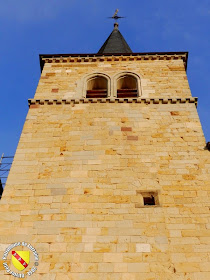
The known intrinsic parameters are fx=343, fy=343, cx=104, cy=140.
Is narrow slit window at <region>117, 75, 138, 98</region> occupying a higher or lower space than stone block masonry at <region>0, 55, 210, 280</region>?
higher

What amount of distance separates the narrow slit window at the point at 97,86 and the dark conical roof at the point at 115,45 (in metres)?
3.18

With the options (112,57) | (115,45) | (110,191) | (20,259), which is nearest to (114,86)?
(112,57)

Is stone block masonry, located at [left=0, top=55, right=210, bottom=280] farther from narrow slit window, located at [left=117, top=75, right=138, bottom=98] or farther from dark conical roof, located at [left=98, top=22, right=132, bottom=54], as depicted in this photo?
dark conical roof, located at [left=98, top=22, right=132, bottom=54]

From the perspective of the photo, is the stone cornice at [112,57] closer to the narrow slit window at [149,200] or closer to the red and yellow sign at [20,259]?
the narrow slit window at [149,200]

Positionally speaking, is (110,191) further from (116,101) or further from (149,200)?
(116,101)

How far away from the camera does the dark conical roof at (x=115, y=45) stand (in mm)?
13875

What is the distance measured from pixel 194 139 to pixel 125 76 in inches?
149

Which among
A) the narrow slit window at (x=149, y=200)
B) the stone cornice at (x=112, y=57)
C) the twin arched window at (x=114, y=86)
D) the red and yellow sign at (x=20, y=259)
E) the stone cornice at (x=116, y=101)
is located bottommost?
the red and yellow sign at (x=20, y=259)

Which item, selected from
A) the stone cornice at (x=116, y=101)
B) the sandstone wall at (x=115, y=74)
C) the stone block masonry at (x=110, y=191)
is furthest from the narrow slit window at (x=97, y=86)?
the stone block masonry at (x=110, y=191)

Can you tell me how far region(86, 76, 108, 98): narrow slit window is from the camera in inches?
401

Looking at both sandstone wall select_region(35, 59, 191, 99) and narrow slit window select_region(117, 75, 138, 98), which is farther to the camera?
narrow slit window select_region(117, 75, 138, 98)

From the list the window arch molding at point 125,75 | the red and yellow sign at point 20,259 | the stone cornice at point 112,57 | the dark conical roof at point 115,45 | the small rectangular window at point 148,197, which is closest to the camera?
the red and yellow sign at point 20,259

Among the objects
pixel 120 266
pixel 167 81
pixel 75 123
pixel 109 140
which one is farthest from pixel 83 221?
pixel 167 81

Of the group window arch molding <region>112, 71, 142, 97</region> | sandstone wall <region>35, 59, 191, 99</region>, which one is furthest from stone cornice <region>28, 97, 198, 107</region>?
window arch molding <region>112, 71, 142, 97</region>
